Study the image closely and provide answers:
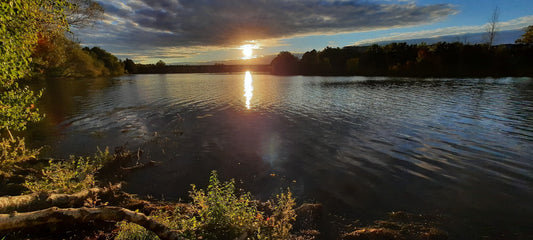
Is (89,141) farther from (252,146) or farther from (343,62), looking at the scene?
(343,62)

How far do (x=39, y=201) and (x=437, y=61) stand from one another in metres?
167

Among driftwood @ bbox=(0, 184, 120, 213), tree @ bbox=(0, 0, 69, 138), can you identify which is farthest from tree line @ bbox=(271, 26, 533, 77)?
tree @ bbox=(0, 0, 69, 138)

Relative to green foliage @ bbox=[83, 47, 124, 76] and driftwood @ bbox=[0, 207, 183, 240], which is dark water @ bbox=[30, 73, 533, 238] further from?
green foliage @ bbox=[83, 47, 124, 76]

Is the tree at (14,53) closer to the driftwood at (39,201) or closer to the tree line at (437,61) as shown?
the driftwood at (39,201)

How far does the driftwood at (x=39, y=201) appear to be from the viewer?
5.66 metres

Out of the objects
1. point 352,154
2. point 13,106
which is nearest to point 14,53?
point 13,106

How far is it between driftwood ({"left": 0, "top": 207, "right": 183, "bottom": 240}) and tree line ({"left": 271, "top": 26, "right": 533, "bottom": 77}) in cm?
14312

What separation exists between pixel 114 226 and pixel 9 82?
7628 millimetres

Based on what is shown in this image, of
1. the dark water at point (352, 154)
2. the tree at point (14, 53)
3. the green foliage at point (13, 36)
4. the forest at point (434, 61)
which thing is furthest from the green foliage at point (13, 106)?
the forest at point (434, 61)

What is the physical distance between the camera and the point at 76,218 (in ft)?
17.6

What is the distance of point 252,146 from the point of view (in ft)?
56.3

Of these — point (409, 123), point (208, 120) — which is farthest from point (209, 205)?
point (409, 123)

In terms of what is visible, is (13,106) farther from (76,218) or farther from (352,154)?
(352,154)

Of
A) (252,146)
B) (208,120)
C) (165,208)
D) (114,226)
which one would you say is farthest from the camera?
(208,120)
